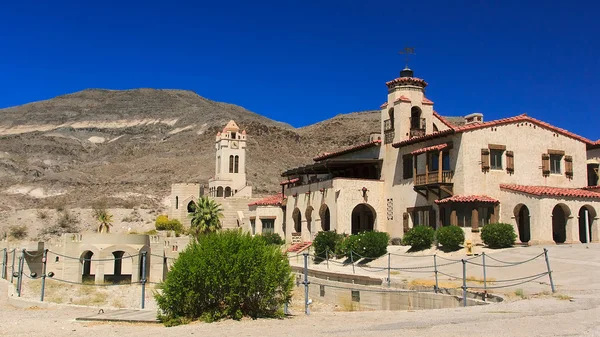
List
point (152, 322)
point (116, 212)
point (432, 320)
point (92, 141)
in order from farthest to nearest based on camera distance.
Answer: point (92, 141), point (116, 212), point (152, 322), point (432, 320)

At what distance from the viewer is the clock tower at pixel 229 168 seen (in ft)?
252

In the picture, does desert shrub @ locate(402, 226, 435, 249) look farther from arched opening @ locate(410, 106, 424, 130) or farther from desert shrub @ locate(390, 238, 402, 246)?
arched opening @ locate(410, 106, 424, 130)

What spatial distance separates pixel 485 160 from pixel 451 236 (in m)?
5.43

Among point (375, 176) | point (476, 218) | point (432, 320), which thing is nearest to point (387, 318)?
point (432, 320)

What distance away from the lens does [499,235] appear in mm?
30297

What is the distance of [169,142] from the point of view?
483ft

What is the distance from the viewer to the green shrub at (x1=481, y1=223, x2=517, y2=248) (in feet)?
99.5

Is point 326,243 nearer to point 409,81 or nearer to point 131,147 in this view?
point 409,81

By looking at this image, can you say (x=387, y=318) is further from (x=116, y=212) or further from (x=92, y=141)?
(x=92, y=141)

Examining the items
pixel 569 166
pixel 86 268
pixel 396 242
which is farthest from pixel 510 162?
pixel 86 268

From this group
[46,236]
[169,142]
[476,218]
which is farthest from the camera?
[169,142]

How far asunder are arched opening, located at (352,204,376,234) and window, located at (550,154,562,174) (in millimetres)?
12155

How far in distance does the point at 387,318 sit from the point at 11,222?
67317 mm

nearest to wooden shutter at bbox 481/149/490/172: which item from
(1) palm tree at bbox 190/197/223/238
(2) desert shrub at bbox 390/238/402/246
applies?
(2) desert shrub at bbox 390/238/402/246
